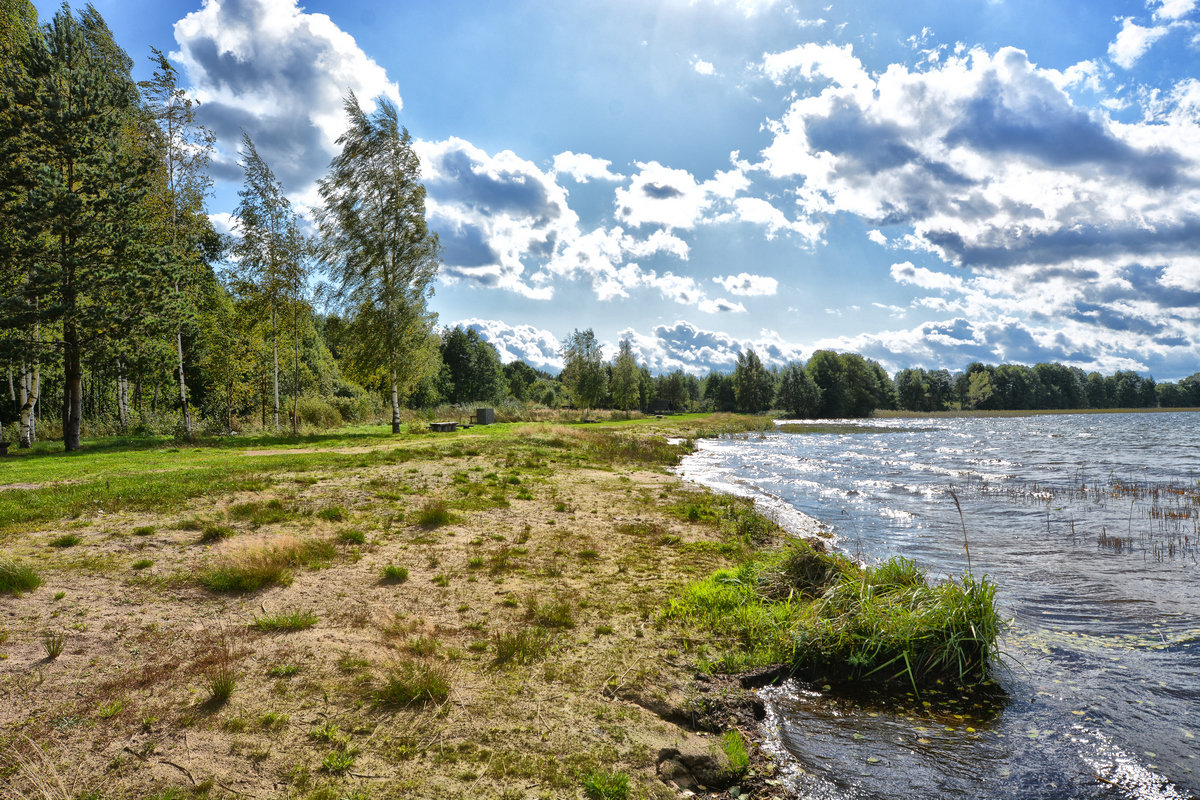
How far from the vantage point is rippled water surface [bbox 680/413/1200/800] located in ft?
16.2

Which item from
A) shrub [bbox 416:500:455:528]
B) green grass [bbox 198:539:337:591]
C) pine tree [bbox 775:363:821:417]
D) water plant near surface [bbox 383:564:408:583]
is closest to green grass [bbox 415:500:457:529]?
shrub [bbox 416:500:455:528]

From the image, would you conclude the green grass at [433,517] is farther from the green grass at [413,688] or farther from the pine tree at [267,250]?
the pine tree at [267,250]

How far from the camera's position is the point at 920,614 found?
670cm

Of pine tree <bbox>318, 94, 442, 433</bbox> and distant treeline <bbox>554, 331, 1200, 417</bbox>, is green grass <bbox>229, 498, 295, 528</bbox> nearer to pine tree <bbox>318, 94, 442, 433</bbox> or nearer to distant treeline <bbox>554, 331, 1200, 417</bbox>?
pine tree <bbox>318, 94, 442, 433</bbox>

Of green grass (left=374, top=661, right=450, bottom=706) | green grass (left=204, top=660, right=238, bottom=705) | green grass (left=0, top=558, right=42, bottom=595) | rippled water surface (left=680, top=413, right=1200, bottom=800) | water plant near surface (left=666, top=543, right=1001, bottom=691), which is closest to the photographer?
rippled water surface (left=680, top=413, right=1200, bottom=800)

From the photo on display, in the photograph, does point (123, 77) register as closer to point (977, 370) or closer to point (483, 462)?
point (483, 462)

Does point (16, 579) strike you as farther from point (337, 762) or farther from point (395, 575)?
point (337, 762)

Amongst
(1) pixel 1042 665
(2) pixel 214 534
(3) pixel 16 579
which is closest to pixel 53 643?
(3) pixel 16 579

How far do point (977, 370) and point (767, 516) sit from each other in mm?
161289

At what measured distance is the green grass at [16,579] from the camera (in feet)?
22.6

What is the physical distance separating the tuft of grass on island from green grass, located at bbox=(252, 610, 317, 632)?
0.03 metres

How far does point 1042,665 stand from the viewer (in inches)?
278

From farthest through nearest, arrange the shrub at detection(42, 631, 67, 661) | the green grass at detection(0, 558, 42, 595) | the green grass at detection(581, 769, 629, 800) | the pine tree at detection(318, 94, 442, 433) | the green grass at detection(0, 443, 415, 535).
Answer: the pine tree at detection(318, 94, 442, 433) → the green grass at detection(0, 443, 415, 535) → the green grass at detection(0, 558, 42, 595) → the shrub at detection(42, 631, 67, 661) → the green grass at detection(581, 769, 629, 800)

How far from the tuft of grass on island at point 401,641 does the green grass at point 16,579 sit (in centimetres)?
4
